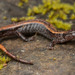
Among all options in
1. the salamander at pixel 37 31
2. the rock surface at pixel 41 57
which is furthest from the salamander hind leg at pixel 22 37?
the rock surface at pixel 41 57

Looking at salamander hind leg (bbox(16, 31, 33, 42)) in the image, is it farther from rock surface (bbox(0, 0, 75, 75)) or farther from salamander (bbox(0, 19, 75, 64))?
rock surface (bbox(0, 0, 75, 75))

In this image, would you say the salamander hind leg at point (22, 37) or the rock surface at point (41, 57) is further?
the salamander hind leg at point (22, 37)

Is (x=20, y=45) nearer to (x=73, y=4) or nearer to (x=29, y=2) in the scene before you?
(x=29, y=2)

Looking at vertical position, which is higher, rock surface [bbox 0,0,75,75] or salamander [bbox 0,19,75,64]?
salamander [bbox 0,19,75,64]

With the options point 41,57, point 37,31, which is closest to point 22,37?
point 37,31

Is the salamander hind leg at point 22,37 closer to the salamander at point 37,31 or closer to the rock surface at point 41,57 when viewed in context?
the salamander at point 37,31

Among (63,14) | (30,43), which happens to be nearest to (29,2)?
→ (63,14)

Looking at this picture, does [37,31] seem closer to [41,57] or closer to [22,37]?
[22,37]

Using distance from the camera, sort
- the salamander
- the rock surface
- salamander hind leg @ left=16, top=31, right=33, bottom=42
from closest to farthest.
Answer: the rock surface
the salamander
salamander hind leg @ left=16, top=31, right=33, bottom=42

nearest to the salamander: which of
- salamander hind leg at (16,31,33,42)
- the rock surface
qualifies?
salamander hind leg at (16,31,33,42)

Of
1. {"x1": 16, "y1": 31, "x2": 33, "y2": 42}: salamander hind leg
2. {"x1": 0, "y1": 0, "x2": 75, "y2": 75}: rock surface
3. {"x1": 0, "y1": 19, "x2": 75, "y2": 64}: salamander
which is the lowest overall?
{"x1": 0, "y1": 0, "x2": 75, "y2": 75}: rock surface
